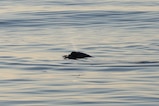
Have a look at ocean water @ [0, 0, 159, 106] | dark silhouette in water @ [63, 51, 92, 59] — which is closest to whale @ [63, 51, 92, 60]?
dark silhouette in water @ [63, 51, 92, 59]

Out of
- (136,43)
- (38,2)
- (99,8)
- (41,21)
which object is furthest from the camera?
(38,2)

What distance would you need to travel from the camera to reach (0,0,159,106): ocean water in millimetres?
13883

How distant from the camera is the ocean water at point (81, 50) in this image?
1388 cm

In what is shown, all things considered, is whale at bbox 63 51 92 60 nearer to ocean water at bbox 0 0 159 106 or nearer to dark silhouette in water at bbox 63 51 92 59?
dark silhouette in water at bbox 63 51 92 59

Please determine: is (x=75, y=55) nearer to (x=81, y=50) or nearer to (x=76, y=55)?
(x=76, y=55)

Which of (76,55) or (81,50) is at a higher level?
(81,50)

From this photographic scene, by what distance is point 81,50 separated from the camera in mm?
21328

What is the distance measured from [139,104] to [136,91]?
4.39 ft

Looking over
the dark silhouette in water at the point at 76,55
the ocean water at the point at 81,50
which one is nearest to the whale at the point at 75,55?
the dark silhouette in water at the point at 76,55

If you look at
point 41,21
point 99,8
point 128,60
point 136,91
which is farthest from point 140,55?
point 99,8

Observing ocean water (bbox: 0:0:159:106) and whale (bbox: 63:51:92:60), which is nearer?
ocean water (bbox: 0:0:159:106)

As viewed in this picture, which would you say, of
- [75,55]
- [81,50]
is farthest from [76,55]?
[81,50]

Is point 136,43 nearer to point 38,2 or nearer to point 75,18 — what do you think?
point 75,18

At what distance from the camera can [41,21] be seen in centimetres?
2925
